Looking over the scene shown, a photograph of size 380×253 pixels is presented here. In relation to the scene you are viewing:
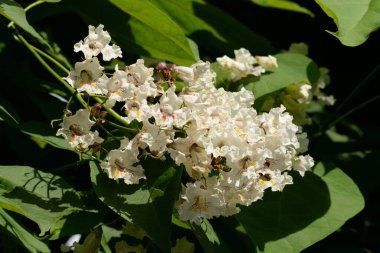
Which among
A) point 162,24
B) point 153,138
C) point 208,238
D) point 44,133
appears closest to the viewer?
point 153,138

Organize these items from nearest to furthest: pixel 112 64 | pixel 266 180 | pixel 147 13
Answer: pixel 266 180 < pixel 147 13 < pixel 112 64

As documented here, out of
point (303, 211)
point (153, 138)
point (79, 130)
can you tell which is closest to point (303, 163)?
point (303, 211)

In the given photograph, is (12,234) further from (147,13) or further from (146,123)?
(147,13)

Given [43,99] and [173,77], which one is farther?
[43,99]

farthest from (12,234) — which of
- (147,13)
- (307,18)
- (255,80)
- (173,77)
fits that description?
(307,18)

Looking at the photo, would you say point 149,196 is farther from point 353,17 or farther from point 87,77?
point 353,17

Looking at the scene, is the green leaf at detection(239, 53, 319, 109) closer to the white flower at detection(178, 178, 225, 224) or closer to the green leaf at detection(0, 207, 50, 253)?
the white flower at detection(178, 178, 225, 224)

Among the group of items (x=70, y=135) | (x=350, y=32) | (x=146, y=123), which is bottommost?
(x=70, y=135)
